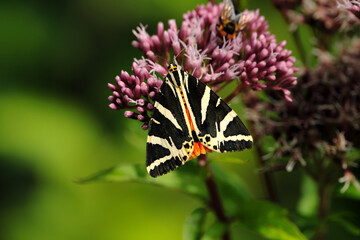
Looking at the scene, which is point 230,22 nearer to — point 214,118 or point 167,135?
point 214,118

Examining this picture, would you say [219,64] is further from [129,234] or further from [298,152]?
[129,234]

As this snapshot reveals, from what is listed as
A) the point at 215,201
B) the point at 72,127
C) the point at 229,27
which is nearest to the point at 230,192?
the point at 215,201

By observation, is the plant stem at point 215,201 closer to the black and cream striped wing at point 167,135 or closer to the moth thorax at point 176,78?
the black and cream striped wing at point 167,135

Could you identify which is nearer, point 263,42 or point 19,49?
point 263,42

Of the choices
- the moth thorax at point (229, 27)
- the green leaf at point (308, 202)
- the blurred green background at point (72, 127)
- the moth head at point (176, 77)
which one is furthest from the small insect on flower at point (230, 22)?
the blurred green background at point (72, 127)

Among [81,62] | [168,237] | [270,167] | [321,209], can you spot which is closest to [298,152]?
[270,167]
